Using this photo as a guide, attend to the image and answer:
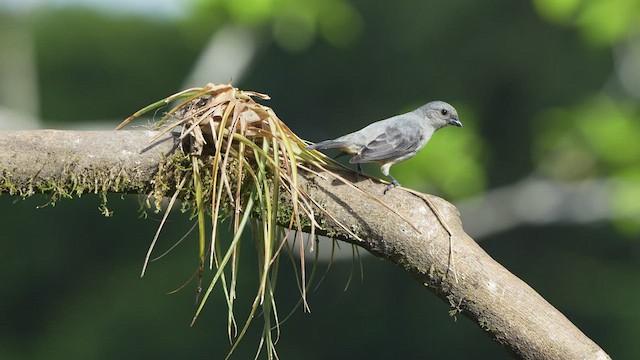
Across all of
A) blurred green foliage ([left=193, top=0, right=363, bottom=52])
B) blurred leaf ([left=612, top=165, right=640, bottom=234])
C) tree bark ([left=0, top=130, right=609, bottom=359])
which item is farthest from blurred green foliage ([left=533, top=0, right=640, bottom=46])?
tree bark ([left=0, top=130, right=609, bottom=359])

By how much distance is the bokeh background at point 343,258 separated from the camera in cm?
784

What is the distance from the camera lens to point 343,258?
7426 mm

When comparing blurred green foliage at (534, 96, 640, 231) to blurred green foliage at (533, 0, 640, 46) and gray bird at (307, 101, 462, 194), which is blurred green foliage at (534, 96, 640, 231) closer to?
blurred green foliage at (533, 0, 640, 46)

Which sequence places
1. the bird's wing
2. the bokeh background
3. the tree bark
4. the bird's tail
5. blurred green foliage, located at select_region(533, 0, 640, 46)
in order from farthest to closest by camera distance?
the bokeh background
blurred green foliage, located at select_region(533, 0, 640, 46)
the bird's wing
the bird's tail
the tree bark

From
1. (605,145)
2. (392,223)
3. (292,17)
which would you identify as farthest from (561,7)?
(392,223)

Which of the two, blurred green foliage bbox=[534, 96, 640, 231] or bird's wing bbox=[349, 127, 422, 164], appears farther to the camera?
blurred green foliage bbox=[534, 96, 640, 231]

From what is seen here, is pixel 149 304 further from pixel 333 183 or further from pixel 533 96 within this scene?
pixel 333 183

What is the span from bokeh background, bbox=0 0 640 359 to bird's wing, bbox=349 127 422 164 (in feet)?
15.2

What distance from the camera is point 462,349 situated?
8.27 m

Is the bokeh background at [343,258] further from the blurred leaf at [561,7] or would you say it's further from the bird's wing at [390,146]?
the bird's wing at [390,146]

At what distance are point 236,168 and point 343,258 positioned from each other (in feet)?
17.6

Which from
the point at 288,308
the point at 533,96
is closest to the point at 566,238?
the point at 533,96

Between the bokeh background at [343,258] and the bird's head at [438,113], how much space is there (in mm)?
4265

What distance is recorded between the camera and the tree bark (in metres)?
2.01
